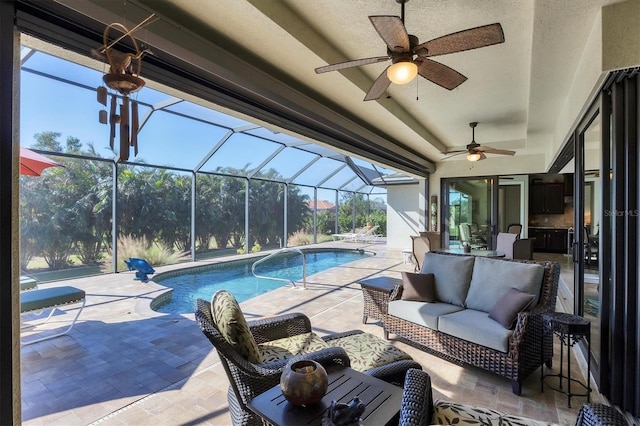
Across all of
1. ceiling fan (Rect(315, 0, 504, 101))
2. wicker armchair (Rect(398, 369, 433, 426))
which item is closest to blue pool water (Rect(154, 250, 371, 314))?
wicker armchair (Rect(398, 369, 433, 426))

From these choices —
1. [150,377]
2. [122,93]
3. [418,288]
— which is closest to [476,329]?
[418,288]

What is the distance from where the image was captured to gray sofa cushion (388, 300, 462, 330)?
3.12 metres

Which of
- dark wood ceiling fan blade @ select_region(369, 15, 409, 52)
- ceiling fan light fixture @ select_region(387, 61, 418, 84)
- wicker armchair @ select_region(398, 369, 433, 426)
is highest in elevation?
dark wood ceiling fan blade @ select_region(369, 15, 409, 52)

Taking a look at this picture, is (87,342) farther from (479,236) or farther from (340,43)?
(479,236)

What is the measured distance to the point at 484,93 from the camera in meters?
4.34

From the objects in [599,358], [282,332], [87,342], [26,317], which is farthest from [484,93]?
[26,317]

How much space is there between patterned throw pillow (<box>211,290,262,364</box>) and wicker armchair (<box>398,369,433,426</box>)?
92 cm

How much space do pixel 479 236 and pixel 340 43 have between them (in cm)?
747

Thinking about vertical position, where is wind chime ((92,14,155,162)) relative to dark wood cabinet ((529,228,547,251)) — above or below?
above

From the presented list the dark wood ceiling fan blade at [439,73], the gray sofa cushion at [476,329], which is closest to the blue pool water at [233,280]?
the gray sofa cushion at [476,329]

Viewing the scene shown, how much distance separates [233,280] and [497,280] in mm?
6178

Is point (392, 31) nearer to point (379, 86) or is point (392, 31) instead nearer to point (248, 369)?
point (379, 86)

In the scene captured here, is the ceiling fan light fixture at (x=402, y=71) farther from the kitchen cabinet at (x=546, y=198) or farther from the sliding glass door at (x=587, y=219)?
the kitchen cabinet at (x=546, y=198)

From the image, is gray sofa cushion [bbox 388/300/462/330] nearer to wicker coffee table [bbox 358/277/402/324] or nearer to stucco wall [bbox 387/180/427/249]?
wicker coffee table [bbox 358/277/402/324]
